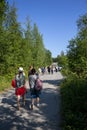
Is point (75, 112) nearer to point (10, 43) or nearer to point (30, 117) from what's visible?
point (30, 117)

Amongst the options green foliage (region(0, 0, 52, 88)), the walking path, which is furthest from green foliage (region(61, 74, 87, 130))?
green foliage (region(0, 0, 52, 88))

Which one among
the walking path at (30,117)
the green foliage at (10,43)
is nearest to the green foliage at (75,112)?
the walking path at (30,117)

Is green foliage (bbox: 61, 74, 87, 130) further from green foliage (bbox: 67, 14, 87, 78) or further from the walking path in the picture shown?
green foliage (bbox: 67, 14, 87, 78)

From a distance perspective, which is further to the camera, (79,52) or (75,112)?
(79,52)

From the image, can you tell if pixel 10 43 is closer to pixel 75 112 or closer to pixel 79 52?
pixel 79 52

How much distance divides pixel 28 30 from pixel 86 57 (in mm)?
30456

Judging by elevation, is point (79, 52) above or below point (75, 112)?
above

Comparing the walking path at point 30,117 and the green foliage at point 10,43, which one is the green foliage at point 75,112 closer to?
the walking path at point 30,117

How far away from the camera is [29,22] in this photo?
59.3 meters

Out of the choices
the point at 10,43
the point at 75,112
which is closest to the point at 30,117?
the point at 75,112

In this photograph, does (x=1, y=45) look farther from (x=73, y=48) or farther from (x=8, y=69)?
(x=73, y=48)

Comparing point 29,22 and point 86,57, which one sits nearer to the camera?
point 86,57

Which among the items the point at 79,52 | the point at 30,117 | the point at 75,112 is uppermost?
the point at 79,52

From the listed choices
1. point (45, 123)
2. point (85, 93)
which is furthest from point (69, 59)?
point (45, 123)
